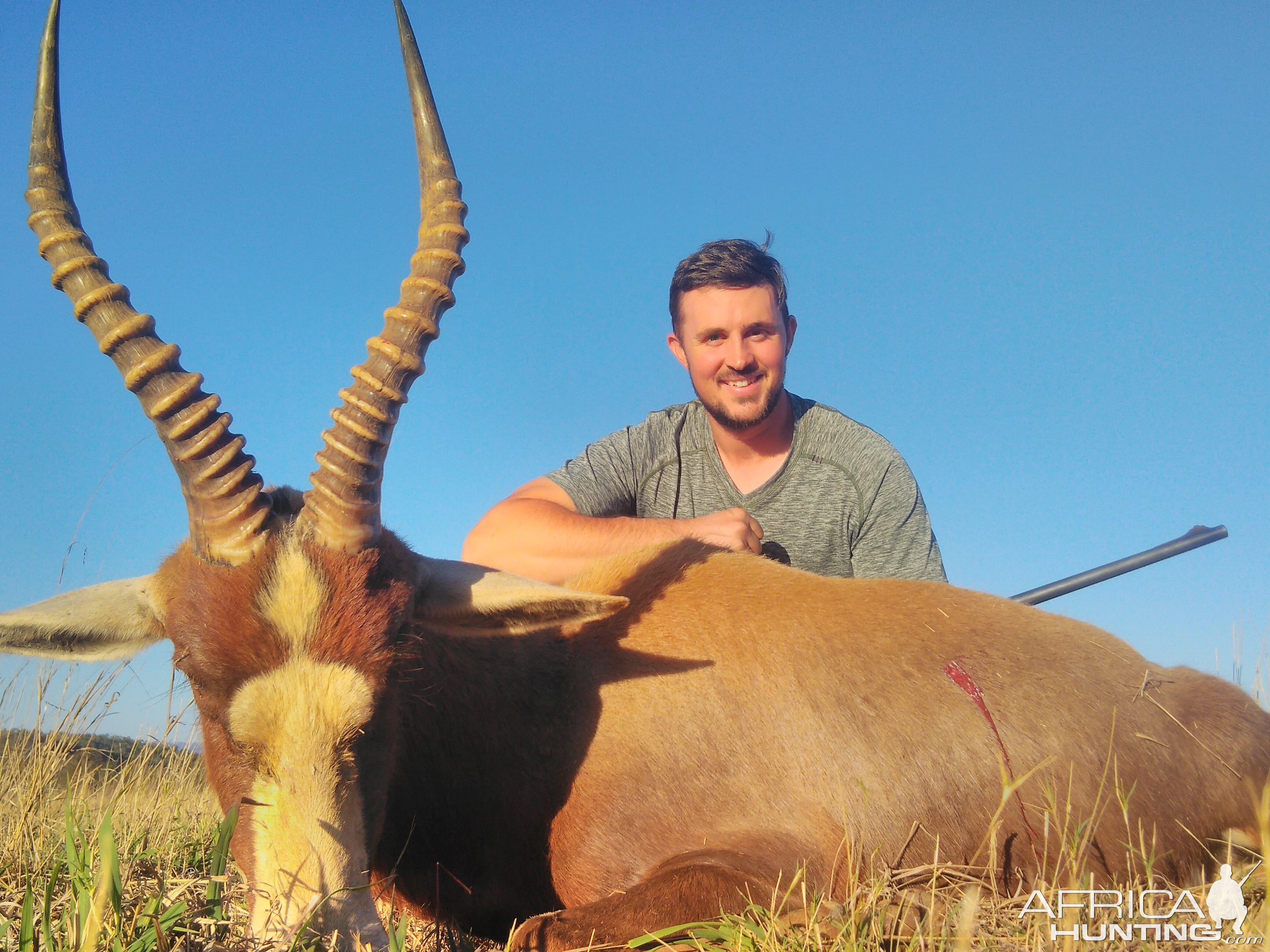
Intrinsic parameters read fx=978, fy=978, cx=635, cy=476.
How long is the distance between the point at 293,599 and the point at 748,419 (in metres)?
4.23

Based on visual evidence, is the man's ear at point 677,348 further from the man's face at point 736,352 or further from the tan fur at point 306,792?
the tan fur at point 306,792

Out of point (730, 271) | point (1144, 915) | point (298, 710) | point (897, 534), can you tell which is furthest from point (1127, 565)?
point (298, 710)

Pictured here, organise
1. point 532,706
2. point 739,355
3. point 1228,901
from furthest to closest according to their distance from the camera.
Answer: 1. point 739,355
2. point 532,706
3. point 1228,901

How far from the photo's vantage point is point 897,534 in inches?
269

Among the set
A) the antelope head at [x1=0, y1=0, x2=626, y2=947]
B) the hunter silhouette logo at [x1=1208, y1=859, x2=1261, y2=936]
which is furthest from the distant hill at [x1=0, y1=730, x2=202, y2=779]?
the hunter silhouette logo at [x1=1208, y1=859, x2=1261, y2=936]

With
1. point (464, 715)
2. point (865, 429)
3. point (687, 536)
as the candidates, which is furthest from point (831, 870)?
point (865, 429)

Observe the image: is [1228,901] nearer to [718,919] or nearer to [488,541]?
[718,919]

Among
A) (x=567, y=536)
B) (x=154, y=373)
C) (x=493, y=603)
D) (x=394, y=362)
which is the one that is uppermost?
(x=394, y=362)

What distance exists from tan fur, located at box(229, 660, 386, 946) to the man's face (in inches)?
167

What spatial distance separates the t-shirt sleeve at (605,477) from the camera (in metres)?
6.93

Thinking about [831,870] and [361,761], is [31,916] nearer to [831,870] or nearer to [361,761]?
[361,761]

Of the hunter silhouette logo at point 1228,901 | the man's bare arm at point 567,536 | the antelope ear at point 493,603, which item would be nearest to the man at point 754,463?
the man's bare arm at point 567,536

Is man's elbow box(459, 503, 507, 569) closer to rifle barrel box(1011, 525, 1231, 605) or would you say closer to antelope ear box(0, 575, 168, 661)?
antelope ear box(0, 575, 168, 661)

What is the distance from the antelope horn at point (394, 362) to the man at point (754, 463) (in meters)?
2.55
